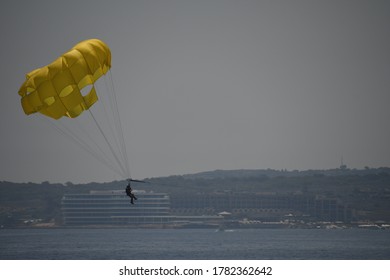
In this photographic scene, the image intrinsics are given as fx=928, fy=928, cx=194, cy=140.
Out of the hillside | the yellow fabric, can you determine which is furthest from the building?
the yellow fabric

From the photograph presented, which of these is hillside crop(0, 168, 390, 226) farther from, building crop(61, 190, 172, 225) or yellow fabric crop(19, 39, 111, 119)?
yellow fabric crop(19, 39, 111, 119)

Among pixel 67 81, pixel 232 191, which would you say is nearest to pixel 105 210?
pixel 232 191

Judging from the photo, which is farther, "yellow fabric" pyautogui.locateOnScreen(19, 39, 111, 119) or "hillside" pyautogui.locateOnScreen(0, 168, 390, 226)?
"hillside" pyautogui.locateOnScreen(0, 168, 390, 226)

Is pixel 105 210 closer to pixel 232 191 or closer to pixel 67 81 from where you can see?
pixel 232 191

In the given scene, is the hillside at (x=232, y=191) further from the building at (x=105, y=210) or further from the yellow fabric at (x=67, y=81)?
the yellow fabric at (x=67, y=81)
